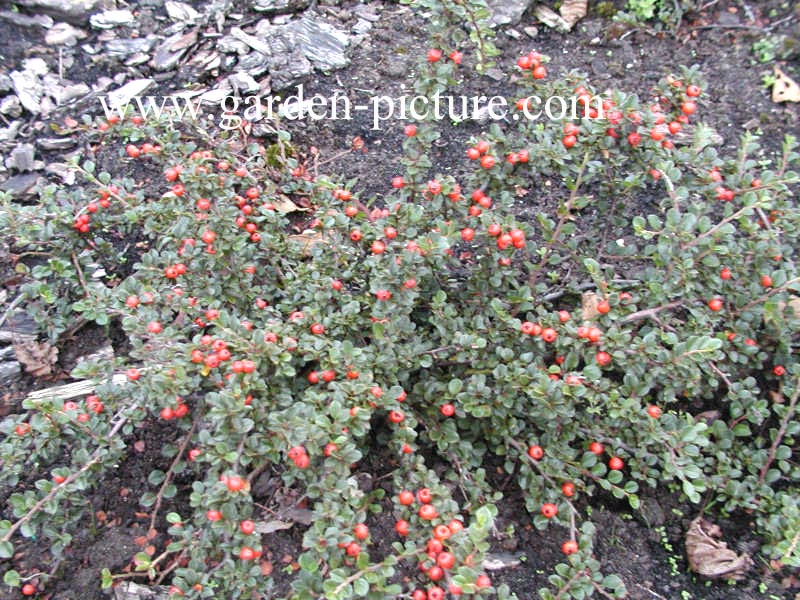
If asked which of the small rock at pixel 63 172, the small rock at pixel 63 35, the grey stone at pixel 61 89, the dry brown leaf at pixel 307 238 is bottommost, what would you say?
the dry brown leaf at pixel 307 238

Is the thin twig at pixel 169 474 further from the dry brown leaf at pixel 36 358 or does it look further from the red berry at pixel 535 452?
the red berry at pixel 535 452

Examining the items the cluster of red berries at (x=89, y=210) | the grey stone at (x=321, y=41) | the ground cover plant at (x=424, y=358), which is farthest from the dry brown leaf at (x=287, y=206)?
the grey stone at (x=321, y=41)

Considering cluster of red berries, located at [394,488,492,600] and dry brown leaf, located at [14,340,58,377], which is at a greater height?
cluster of red berries, located at [394,488,492,600]

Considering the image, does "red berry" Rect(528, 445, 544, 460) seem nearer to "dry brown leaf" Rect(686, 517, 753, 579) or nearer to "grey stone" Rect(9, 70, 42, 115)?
"dry brown leaf" Rect(686, 517, 753, 579)

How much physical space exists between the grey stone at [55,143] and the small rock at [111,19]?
3.57 ft

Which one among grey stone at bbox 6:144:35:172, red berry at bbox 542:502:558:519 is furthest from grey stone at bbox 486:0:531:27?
red berry at bbox 542:502:558:519

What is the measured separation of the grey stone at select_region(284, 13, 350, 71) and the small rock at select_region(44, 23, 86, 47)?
1.48 metres

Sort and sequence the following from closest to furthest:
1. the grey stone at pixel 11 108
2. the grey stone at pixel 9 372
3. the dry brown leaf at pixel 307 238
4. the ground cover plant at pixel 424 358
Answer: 1. the ground cover plant at pixel 424 358
2. the dry brown leaf at pixel 307 238
3. the grey stone at pixel 9 372
4. the grey stone at pixel 11 108

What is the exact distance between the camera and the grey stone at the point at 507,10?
5324mm

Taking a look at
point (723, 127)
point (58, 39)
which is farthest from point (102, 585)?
point (723, 127)

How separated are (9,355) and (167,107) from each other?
1.86 metres

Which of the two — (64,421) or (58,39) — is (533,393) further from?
(58,39)

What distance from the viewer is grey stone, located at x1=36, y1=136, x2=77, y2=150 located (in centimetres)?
463

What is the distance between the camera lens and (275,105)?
4852 millimetres
